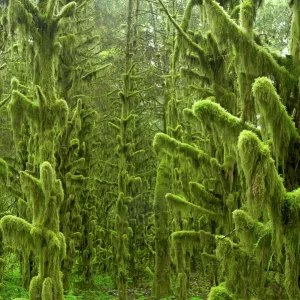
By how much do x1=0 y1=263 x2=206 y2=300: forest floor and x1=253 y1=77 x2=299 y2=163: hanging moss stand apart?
25.1ft

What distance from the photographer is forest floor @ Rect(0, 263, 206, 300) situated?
1130 cm

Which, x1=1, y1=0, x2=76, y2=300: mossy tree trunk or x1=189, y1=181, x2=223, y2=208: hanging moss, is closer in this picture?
x1=1, y1=0, x2=76, y2=300: mossy tree trunk

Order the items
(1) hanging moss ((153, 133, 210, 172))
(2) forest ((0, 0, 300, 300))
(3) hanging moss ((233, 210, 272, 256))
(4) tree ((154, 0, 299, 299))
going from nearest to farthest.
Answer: (4) tree ((154, 0, 299, 299)), (2) forest ((0, 0, 300, 300)), (3) hanging moss ((233, 210, 272, 256)), (1) hanging moss ((153, 133, 210, 172))

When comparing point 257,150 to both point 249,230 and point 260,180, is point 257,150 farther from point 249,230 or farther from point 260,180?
point 249,230

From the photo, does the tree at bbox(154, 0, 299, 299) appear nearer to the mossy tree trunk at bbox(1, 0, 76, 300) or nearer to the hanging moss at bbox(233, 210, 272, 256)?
the hanging moss at bbox(233, 210, 272, 256)

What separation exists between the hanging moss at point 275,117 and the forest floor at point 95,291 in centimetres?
764

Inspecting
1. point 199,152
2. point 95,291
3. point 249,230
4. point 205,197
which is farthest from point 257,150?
point 95,291

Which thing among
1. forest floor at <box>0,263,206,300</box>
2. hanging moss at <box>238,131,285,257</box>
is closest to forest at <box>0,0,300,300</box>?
hanging moss at <box>238,131,285,257</box>

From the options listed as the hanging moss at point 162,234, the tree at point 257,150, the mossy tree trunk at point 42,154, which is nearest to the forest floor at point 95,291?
the hanging moss at point 162,234

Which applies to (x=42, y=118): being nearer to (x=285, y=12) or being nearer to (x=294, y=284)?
(x=294, y=284)

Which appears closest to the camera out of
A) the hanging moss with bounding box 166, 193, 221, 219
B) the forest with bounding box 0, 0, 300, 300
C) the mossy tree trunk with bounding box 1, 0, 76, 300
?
the forest with bounding box 0, 0, 300, 300

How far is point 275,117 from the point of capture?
485cm

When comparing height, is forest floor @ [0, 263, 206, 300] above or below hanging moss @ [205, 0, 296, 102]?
below

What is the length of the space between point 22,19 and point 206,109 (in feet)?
11.1
